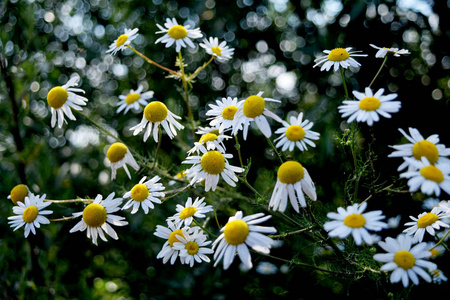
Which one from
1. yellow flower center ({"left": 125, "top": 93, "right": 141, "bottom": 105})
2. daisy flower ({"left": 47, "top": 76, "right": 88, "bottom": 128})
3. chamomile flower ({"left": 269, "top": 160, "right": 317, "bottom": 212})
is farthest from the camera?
yellow flower center ({"left": 125, "top": 93, "right": 141, "bottom": 105})

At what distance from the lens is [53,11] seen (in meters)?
2.08

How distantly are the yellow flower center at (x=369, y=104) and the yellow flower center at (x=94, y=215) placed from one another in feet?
2.24

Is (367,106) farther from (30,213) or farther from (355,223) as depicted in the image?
(30,213)

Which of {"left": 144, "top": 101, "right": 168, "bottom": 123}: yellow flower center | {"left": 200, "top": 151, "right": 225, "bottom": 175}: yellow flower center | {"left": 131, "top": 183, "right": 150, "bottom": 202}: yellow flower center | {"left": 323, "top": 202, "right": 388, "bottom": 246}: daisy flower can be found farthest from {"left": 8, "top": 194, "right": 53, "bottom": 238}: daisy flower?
{"left": 323, "top": 202, "right": 388, "bottom": 246}: daisy flower

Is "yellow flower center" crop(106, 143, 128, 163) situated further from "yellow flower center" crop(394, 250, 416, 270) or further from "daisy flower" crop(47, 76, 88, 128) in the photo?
"yellow flower center" crop(394, 250, 416, 270)

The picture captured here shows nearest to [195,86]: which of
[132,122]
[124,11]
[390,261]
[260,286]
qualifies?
[132,122]

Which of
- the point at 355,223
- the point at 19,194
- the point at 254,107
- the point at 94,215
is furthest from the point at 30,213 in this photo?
the point at 355,223

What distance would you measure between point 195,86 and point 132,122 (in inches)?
16.1

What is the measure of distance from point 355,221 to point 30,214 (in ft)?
2.92

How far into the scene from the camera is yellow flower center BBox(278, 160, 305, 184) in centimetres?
73

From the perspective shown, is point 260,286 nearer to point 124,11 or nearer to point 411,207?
point 411,207

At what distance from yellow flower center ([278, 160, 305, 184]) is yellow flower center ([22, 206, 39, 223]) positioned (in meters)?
0.74

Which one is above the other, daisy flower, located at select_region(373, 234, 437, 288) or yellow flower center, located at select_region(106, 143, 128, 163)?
A: daisy flower, located at select_region(373, 234, 437, 288)

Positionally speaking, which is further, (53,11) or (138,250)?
(53,11)
